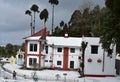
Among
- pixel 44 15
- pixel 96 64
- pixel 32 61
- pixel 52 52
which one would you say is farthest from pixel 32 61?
pixel 44 15

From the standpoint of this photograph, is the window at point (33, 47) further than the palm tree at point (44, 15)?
No

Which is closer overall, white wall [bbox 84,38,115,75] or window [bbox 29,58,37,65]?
white wall [bbox 84,38,115,75]

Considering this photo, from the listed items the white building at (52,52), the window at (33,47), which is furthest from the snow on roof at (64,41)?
the window at (33,47)

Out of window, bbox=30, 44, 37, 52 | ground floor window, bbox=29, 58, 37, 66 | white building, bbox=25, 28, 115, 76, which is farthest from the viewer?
window, bbox=30, 44, 37, 52

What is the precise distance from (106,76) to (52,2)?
2149 inches

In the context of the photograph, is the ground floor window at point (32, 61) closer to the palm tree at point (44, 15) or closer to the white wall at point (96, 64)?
the white wall at point (96, 64)

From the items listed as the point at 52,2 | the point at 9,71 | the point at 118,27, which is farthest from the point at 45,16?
the point at 118,27

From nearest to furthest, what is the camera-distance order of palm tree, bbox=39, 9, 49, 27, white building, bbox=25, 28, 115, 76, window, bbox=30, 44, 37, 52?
white building, bbox=25, 28, 115, 76 → window, bbox=30, 44, 37, 52 → palm tree, bbox=39, 9, 49, 27

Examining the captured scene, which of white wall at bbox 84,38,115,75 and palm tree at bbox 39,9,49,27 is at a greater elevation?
palm tree at bbox 39,9,49,27

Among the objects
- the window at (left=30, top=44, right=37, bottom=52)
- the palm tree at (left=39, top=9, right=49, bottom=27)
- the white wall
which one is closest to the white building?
the window at (left=30, top=44, right=37, bottom=52)

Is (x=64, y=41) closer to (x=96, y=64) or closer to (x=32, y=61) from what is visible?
(x=32, y=61)

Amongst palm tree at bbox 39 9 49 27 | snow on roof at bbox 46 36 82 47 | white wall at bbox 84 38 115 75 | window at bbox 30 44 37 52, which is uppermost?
palm tree at bbox 39 9 49 27

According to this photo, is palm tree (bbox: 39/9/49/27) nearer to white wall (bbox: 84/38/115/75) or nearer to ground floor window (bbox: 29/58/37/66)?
ground floor window (bbox: 29/58/37/66)

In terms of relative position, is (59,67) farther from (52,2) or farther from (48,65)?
(52,2)
